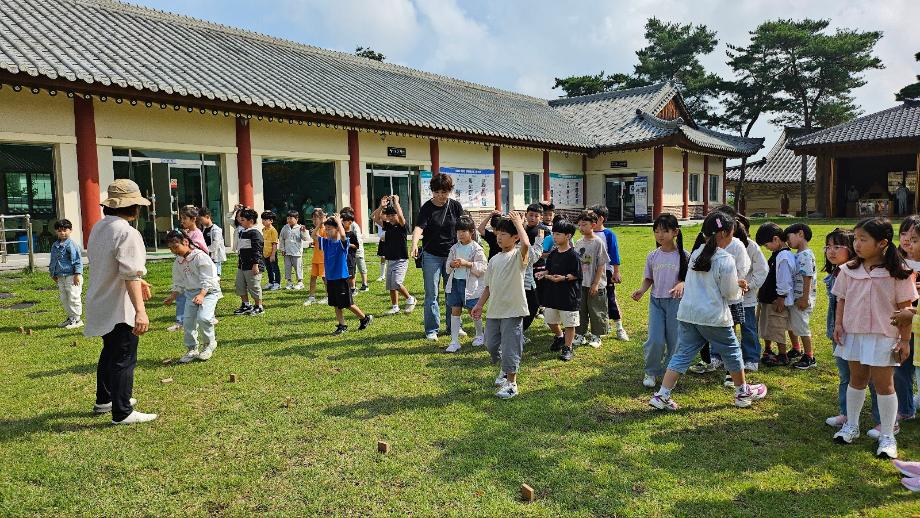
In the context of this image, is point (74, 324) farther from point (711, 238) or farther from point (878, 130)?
point (878, 130)

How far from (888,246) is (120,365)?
5.28m

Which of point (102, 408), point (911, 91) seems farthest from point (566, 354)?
point (911, 91)

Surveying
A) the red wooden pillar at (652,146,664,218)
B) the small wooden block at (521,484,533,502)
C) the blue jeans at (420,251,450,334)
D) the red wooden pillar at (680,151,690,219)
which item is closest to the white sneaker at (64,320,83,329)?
the blue jeans at (420,251,450,334)

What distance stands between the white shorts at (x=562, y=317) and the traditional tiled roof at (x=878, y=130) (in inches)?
974

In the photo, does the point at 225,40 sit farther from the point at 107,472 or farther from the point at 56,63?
the point at 107,472

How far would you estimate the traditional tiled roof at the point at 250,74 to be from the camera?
1229cm

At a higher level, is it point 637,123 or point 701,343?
point 637,123

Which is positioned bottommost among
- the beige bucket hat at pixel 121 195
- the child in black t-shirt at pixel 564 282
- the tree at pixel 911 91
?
the child in black t-shirt at pixel 564 282

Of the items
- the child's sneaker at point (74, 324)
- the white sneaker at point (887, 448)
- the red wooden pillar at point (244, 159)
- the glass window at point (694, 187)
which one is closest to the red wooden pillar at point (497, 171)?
the red wooden pillar at point (244, 159)

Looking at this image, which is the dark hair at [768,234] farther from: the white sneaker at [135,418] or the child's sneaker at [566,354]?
the white sneaker at [135,418]

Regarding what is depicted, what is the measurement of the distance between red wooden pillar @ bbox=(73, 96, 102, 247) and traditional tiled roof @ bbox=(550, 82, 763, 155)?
20.1m

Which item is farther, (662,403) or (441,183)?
(441,183)

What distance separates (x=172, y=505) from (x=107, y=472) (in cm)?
70

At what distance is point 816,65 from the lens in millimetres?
35969
